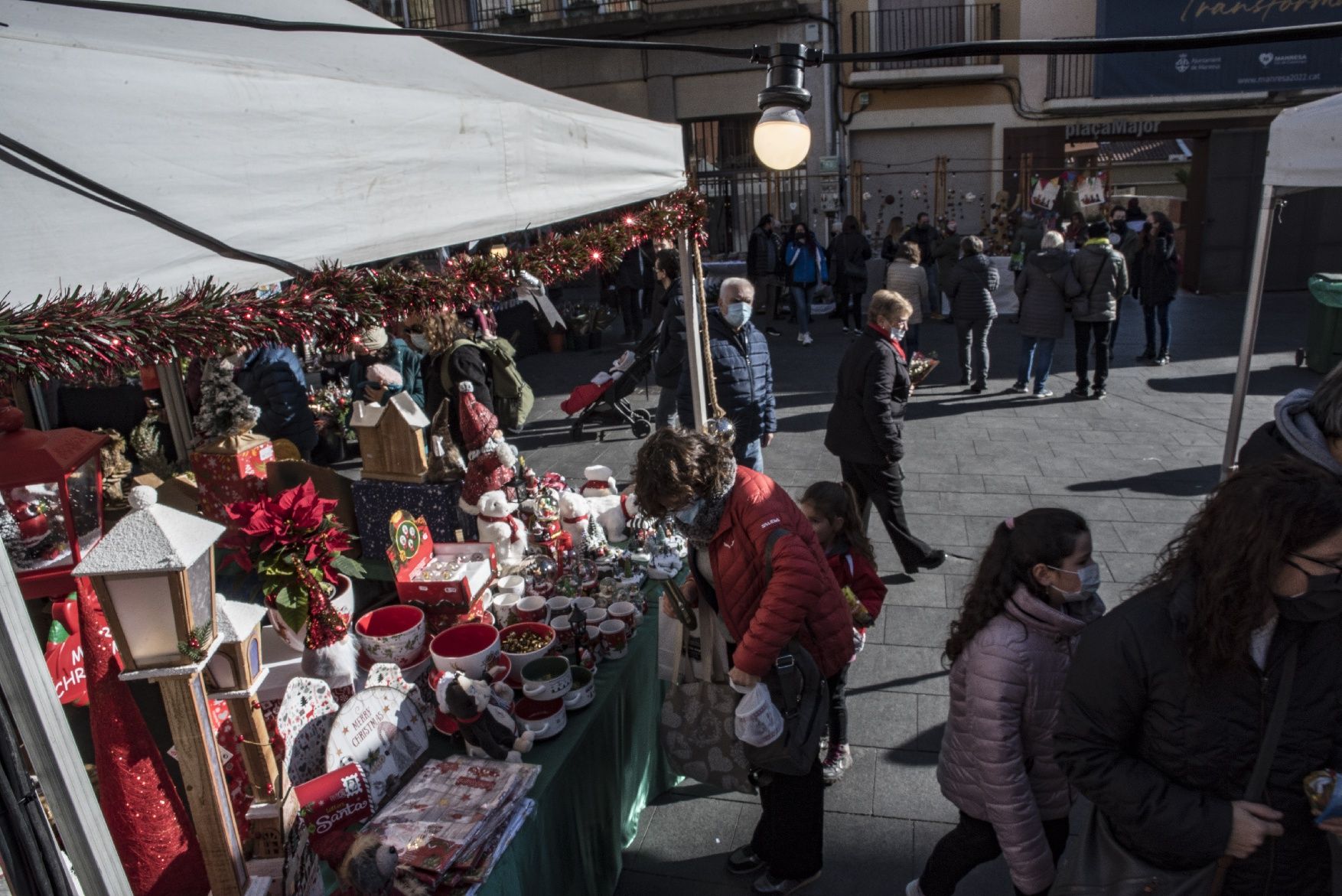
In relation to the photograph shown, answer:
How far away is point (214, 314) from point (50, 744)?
881 mm

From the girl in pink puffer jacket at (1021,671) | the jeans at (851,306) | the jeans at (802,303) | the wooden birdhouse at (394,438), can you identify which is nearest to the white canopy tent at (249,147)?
the wooden birdhouse at (394,438)

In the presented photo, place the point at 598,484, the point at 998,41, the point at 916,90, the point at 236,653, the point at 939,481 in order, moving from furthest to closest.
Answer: the point at 916,90
the point at 939,481
the point at 598,484
the point at 998,41
the point at 236,653

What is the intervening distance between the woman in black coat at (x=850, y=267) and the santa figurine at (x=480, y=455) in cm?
906

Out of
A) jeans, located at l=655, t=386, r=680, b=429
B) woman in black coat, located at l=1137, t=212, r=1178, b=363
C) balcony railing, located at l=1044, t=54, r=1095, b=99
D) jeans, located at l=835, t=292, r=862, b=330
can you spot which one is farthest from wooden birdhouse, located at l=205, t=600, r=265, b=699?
balcony railing, located at l=1044, t=54, r=1095, b=99

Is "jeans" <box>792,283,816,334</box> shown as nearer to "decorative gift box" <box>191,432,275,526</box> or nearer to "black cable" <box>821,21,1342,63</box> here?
"black cable" <box>821,21,1342,63</box>

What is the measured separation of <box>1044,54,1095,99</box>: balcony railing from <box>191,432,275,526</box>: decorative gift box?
17.9 meters

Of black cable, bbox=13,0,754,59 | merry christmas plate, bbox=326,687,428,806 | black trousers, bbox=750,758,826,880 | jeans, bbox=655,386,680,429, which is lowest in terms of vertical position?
black trousers, bbox=750,758,826,880

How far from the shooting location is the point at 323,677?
2.34m

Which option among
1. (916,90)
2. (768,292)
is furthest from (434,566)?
(916,90)

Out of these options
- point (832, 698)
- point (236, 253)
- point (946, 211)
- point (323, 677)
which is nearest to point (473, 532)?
point (323, 677)

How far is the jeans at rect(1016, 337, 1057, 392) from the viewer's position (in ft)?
27.2

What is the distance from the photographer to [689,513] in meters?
2.50

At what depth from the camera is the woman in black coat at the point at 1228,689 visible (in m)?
1.58

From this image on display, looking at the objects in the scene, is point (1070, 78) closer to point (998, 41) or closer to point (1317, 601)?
point (998, 41)
